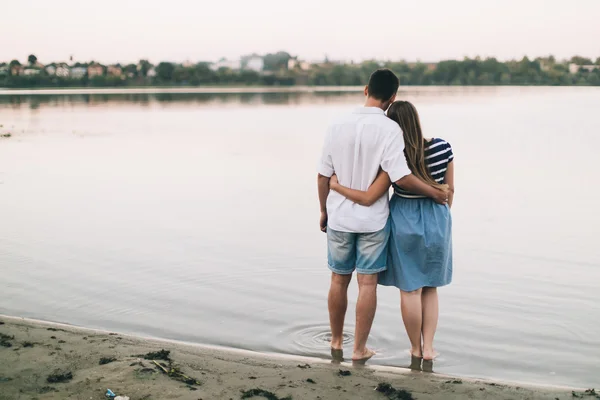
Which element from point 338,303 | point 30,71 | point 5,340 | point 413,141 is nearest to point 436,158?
point 413,141

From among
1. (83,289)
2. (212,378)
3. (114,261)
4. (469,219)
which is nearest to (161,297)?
(83,289)

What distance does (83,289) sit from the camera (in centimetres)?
589

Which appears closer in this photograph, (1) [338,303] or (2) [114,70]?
(1) [338,303]

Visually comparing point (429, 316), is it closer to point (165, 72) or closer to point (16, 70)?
point (16, 70)

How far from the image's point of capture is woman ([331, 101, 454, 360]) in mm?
3795

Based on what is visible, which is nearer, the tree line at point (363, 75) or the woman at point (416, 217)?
the woman at point (416, 217)

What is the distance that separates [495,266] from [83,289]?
12.7 feet

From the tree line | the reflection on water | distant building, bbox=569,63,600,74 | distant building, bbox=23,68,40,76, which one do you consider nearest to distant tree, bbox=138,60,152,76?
the tree line

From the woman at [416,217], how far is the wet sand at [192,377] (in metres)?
0.55

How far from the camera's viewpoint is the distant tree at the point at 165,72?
108500mm

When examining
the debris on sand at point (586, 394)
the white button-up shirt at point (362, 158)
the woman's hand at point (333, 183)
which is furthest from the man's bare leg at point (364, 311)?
the debris on sand at point (586, 394)

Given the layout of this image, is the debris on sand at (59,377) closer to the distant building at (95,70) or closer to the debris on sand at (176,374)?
the debris on sand at (176,374)

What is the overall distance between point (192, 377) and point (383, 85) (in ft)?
6.33

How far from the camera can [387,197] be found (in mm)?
3920
